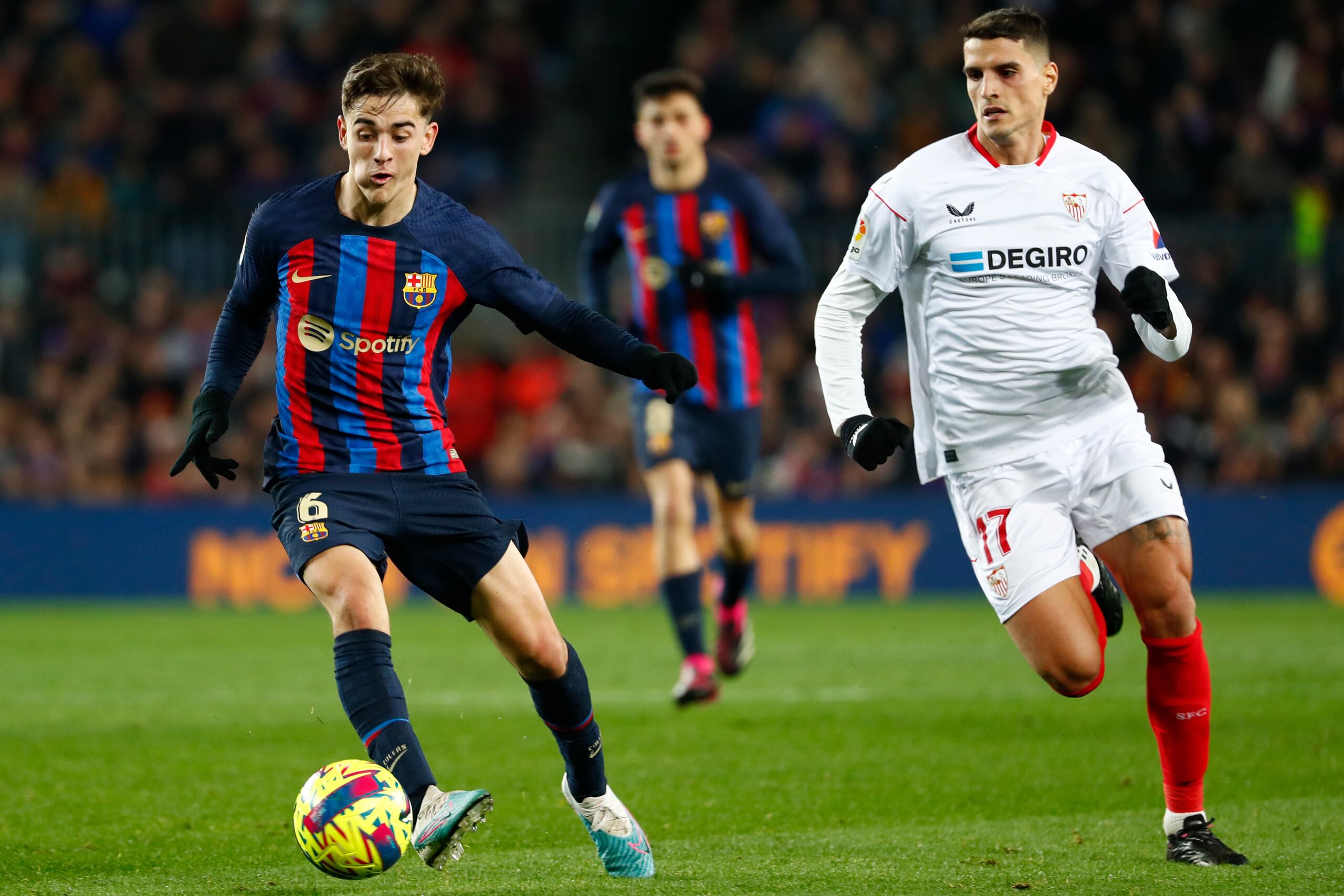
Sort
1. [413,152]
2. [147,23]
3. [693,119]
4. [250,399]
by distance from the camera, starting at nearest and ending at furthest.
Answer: [413,152] < [693,119] < [250,399] < [147,23]

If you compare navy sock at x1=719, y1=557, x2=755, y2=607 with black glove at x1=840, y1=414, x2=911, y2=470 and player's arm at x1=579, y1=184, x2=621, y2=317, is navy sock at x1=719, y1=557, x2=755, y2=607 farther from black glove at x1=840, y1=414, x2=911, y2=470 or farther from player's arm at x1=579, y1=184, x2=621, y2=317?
Result: black glove at x1=840, y1=414, x2=911, y2=470

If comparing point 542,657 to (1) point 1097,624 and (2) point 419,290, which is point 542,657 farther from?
(1) point 1097,624

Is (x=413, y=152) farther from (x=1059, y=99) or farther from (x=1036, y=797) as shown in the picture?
(x=1059, y=99)

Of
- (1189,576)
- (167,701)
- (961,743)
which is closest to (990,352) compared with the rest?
(1189,576)

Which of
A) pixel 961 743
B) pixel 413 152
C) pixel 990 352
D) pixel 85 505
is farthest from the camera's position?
pixel 85 505

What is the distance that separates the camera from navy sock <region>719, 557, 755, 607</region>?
8.97 m

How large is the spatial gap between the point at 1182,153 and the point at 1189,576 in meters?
12.1

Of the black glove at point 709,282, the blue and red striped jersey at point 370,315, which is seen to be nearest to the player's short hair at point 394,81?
the blue and red striped jersey at point 370,315

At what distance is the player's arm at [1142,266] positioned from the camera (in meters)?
5.04

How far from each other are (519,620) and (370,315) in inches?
36.3

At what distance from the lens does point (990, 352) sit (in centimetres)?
535

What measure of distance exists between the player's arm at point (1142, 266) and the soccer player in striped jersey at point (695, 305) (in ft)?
11.6

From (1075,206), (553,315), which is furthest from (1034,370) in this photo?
(553,315)

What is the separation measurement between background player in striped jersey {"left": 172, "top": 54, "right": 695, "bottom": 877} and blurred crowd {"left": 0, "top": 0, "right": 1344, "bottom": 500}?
33.7 feet
